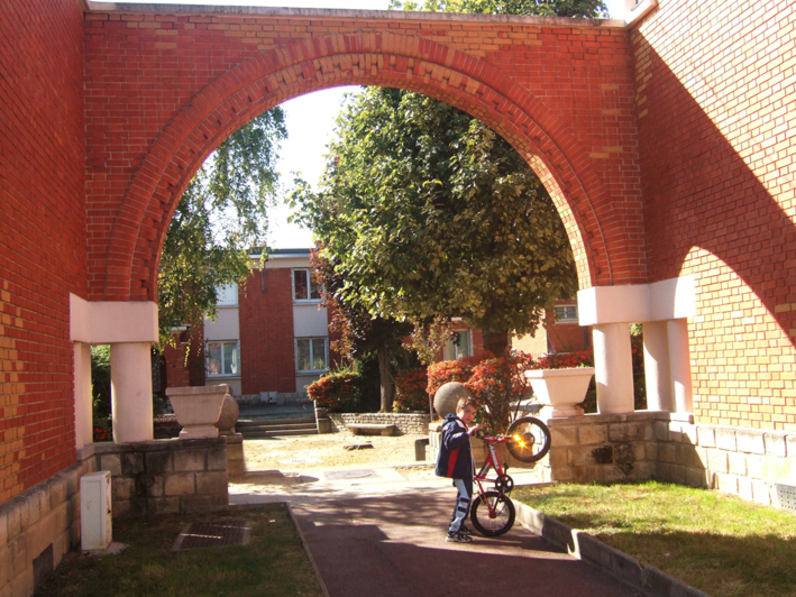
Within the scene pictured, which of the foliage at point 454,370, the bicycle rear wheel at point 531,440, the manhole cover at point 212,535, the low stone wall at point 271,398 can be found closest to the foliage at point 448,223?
the foliage at point 454,370

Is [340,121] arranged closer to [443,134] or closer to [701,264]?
[443,134]

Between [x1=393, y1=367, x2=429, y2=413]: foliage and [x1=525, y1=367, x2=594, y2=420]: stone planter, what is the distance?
12.0 m

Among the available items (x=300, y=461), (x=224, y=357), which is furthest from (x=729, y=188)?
(x=224, y=357)

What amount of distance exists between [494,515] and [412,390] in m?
14.4

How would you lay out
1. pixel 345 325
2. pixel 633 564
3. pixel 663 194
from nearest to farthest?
pixel 633 564
pixel 663 194
pixel 345 325

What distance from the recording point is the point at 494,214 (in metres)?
13.6

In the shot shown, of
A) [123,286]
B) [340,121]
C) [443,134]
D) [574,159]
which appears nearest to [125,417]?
[123,286]

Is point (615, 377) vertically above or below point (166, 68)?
below

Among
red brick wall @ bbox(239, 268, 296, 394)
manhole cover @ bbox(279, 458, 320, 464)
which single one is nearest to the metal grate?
manhole cover @ bbox(279, 458, 320, 464)

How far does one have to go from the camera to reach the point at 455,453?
680 centimetres

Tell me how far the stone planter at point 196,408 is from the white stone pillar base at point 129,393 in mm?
366

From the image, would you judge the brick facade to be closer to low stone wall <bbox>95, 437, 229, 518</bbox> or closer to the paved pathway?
low stone wall <bbox>95, 437, 229, 518</bbox>

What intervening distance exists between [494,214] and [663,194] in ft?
16.1

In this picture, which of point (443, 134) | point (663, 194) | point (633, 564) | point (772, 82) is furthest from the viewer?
point (443, 134)
